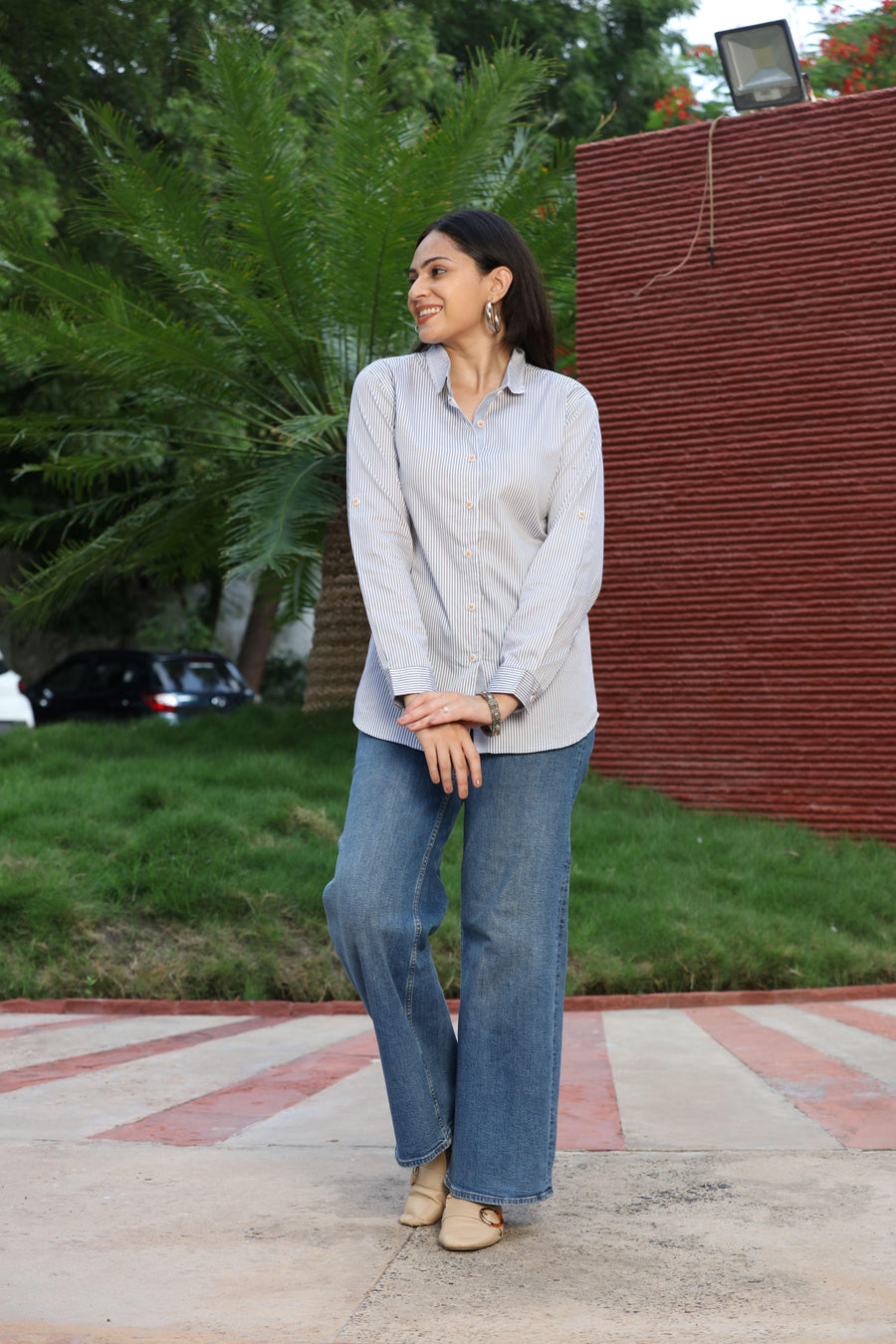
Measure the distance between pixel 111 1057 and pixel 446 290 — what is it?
274 centimetres

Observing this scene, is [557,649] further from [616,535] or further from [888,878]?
[616,535]

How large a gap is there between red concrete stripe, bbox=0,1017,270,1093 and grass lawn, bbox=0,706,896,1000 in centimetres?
71

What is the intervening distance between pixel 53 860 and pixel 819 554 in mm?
4617

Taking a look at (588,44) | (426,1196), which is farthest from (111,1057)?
(588,44)

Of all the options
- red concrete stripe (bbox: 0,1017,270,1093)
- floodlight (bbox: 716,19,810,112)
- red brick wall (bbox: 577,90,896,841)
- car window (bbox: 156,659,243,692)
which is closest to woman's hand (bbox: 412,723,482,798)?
red concrete stripe (bbox: 0,1017,270,1093)

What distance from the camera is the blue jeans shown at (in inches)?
99.7

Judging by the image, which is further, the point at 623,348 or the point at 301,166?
the point at 301,166

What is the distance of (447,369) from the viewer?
281 cm

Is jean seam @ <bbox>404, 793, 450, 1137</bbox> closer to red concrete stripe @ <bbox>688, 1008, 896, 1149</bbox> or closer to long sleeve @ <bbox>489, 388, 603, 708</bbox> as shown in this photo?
long sleeve @ <bbox>489, 388, 603, 708</bbox>

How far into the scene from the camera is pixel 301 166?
10.3m

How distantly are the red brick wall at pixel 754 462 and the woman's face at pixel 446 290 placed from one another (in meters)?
5.84

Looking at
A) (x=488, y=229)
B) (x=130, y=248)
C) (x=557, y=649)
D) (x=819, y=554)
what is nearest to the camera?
(x=557, y=649)

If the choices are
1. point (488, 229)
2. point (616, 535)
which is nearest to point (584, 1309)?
point (488, 229)

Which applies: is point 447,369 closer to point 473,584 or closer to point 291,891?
point 473,584
